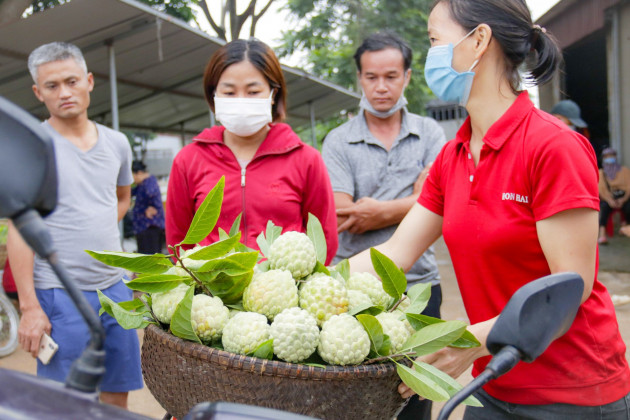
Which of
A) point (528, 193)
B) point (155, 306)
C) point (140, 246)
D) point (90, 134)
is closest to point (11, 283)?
point (140, 246)

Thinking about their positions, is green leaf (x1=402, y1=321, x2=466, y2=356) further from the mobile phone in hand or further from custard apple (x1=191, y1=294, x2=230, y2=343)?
the mobile phone in hand

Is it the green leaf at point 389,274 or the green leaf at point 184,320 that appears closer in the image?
the green leaf at point 184,320

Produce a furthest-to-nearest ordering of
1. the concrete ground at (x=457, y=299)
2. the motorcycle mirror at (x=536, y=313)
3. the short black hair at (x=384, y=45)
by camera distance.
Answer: the concrete ground at (x=457, y=299) → the short black hair at (x=384, y=45) → the motorcycle mirror at (x=536, y=313)

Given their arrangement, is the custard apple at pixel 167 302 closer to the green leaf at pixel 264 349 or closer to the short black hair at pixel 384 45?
the green leaf at pixel 264 349

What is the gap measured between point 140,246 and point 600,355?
276 inches

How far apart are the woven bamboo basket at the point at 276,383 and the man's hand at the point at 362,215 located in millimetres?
1488

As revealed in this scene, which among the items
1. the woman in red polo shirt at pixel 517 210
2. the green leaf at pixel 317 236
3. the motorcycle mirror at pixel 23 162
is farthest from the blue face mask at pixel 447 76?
the motorcycle mirror at pixel 23 162

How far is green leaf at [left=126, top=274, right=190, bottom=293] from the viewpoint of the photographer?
1417 millimetres

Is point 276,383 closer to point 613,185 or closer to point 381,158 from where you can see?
point 381,158

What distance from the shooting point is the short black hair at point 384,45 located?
123 inches

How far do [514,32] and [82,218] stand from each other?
6.80 ft

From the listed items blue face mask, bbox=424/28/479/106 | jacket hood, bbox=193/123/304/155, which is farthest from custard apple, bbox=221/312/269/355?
jacket hood, bbox=193/123/304/155

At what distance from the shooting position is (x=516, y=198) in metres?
1.59

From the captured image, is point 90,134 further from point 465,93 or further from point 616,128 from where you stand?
point 616,128
